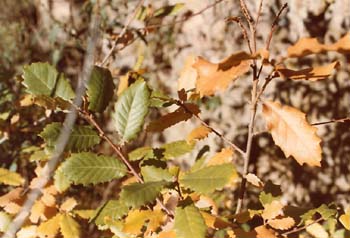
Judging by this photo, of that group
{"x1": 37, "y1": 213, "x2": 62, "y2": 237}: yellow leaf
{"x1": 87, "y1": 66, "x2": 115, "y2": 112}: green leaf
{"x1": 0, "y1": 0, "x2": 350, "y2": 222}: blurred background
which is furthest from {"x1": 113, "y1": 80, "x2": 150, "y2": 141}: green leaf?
{"x1": 0, "y1": 0, "x2": 350, "y2": 222}: blurred background

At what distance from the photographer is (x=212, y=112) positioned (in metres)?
3.24

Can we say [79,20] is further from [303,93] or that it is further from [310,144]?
[310,144]

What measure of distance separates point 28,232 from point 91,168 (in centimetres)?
42

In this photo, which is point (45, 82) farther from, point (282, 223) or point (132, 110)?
point (282, 223)

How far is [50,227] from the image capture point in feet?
3.81

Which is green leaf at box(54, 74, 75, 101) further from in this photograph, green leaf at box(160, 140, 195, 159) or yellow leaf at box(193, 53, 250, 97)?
yellow leaf at box(193, 53, 250, 97)

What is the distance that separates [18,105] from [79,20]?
2.03m

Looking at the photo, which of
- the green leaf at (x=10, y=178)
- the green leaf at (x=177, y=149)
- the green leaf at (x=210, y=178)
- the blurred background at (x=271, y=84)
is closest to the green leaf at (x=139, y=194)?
the green leaf at (x=210, y=178)

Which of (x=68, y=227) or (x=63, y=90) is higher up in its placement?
(x=63, y=90)

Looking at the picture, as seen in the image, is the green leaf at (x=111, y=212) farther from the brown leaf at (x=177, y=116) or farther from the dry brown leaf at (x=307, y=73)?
the dry brown leaf at (x=307, y=73)

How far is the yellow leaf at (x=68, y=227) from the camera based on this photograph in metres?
1.12

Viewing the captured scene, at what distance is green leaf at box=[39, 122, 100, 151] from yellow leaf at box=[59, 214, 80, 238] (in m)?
0.28

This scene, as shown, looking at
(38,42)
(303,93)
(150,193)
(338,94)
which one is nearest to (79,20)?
(38,42)

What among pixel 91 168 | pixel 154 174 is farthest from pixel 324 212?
pixel 91 168
